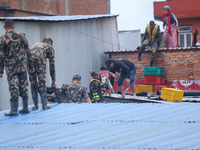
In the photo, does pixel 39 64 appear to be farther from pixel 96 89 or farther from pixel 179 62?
pixel 179 62

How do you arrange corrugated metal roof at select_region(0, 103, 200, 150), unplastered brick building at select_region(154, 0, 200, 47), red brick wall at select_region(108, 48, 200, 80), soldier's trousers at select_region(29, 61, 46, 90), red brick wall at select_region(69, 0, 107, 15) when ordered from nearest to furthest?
corrugated metal roof at select_region(0, 103, 200, 150)
soldier's trousers at select_region(29, 61, 46, 90)
red brick wall at select_region(108, 48, 200, 80)
unplastered brick building at select_region(154, 0, 200, 47)
red brick wall at select_region(69, 0, 107, 15)

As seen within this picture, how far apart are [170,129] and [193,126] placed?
378mm

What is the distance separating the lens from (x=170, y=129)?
16.5 feet

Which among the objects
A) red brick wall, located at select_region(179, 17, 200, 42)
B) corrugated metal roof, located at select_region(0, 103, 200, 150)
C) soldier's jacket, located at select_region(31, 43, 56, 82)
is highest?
red brick wall, located at select_region(179, 17, 200, 42)

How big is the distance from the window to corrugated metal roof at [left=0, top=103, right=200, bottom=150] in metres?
16.4

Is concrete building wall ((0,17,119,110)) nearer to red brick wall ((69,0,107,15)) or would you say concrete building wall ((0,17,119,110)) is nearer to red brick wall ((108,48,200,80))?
red brick wall ((108,48,200,80))

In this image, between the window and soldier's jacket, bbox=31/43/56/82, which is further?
the window

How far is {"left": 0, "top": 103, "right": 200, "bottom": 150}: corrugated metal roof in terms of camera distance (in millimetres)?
4629

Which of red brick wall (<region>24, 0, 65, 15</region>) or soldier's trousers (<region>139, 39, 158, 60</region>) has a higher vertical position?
red brick wall (<region>24, 0, 65, 15</region>)

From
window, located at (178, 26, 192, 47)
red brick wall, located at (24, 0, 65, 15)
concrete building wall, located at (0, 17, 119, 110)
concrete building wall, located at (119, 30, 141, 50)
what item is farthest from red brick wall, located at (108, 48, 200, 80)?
red brick wall, located at (24, 0, 65, 15)

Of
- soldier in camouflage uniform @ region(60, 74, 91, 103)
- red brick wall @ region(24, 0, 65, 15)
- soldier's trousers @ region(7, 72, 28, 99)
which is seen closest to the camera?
soldier's trousers @ region(7, 72, 28, 99)

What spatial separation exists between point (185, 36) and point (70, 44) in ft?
37.0

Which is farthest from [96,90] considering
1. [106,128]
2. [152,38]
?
[152,38]

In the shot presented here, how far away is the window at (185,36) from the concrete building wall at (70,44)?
8.24 meters
